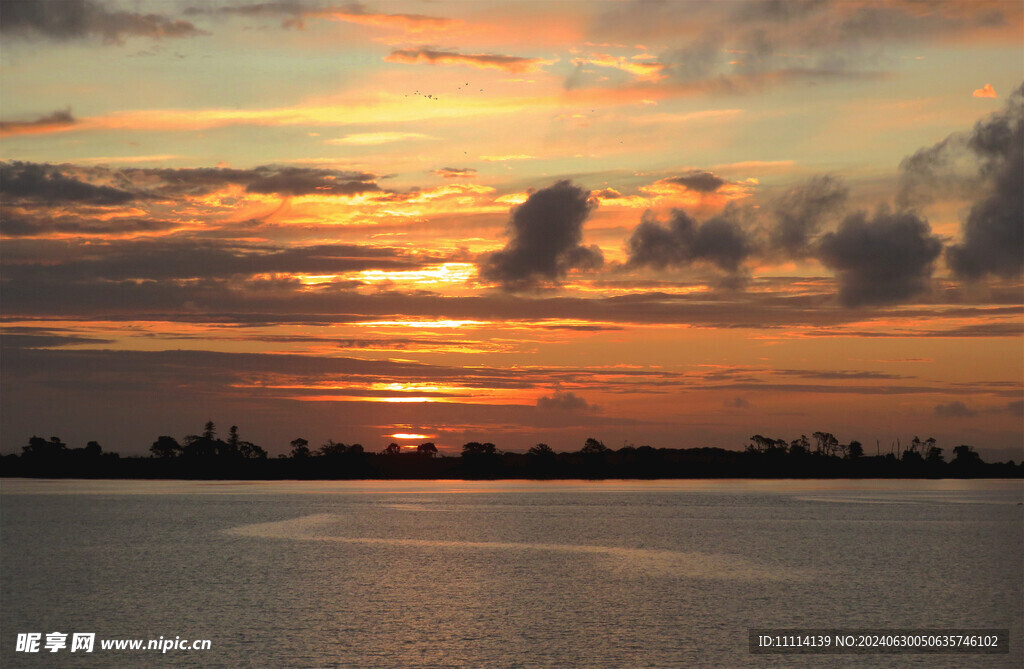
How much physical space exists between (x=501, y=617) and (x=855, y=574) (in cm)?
4363

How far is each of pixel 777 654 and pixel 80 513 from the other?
176328mm

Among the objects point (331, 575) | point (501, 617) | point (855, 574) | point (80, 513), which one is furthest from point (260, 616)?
point (80, 513)

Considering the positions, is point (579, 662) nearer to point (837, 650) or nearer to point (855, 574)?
point (837, 650)

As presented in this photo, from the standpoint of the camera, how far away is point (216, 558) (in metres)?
101

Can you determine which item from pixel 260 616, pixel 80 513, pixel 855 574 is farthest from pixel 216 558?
pixel 80 513

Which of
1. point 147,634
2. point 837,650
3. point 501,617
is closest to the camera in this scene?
point 837,650

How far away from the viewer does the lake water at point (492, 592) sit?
53000 mm

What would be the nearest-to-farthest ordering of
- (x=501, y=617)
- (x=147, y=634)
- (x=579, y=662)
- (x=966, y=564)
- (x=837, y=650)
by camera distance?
(x=579, y=662) < (x=837, y=650) < (x=147, y=634) < (x=501, y=617) < (x=966, y=564)

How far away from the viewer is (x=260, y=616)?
6412 centimetres

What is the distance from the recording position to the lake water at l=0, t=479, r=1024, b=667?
174 ft

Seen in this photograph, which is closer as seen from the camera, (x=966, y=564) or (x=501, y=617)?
(x=501, y=617)

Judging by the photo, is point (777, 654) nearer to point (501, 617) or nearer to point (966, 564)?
point (501, 617)

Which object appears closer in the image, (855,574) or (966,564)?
(855,574)

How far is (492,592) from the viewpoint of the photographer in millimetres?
75250
